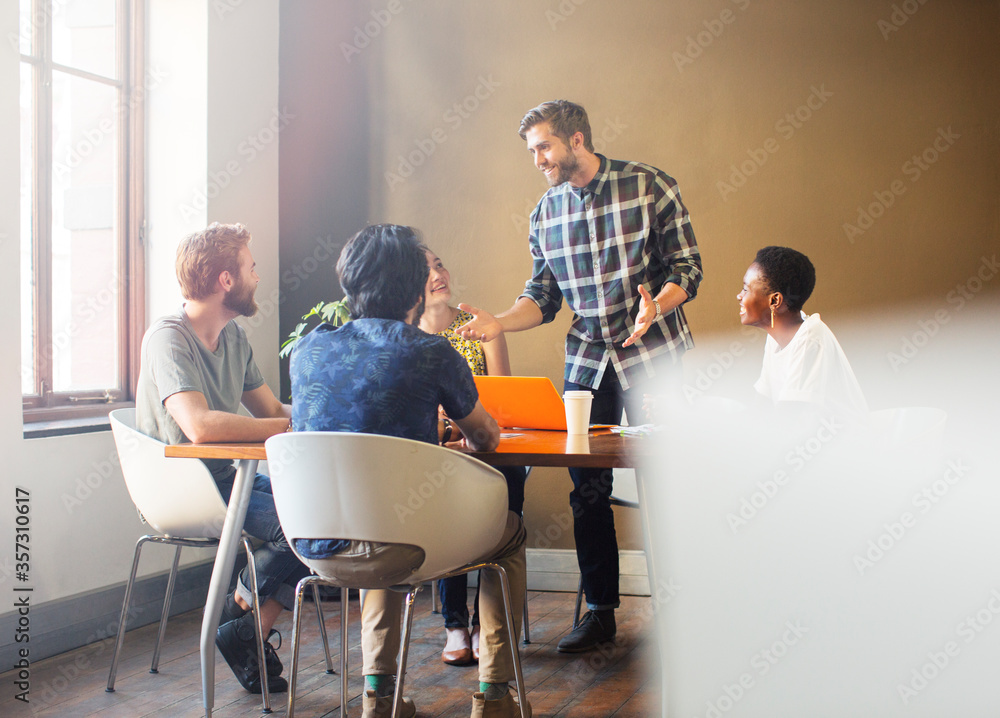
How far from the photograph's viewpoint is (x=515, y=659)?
1.87 metres

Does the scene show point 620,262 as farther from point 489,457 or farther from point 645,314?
point 489,457

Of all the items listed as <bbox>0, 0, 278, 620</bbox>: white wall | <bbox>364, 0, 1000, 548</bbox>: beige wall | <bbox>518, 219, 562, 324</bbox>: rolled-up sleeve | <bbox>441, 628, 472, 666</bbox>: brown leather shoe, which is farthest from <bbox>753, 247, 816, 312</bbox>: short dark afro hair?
<bbox>0, 0, 278, 620</bbox>: white wall

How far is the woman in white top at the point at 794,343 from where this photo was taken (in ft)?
7.72

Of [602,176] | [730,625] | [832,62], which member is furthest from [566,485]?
[730,625]

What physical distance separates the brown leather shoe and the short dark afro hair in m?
1.47

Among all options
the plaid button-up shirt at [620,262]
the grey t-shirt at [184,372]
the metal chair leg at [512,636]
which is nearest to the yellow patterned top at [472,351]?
the plaid button-up shirt at [620,262]

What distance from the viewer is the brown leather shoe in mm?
2707

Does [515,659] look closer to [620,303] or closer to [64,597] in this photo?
[620,303]

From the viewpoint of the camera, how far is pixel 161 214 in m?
3.53

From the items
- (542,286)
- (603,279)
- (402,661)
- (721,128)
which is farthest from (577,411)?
(721,128)

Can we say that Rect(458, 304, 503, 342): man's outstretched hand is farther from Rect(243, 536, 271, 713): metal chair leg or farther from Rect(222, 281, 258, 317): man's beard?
Rect(243, 536, 271, 713): metal chair leg

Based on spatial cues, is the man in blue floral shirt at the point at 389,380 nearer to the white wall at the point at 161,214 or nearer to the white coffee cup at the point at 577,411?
the white coffee cup at the point at 577,411

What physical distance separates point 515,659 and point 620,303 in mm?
1223

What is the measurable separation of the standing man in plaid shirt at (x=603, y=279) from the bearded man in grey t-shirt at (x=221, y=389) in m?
0.81
